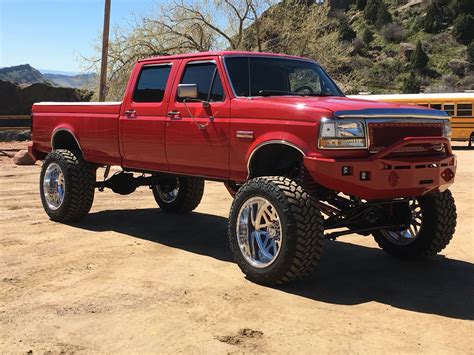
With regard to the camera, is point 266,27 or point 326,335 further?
point 266,27

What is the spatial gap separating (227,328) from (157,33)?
2752 centimetres

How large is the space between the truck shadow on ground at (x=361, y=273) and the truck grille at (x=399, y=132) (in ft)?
4.19

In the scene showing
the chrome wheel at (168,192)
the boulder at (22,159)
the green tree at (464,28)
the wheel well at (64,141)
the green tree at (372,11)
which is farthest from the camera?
the green tree at (372,11)

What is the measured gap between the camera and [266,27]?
1224 inches

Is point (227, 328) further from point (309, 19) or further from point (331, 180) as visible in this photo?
point (309, 19)

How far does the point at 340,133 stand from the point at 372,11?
284ft

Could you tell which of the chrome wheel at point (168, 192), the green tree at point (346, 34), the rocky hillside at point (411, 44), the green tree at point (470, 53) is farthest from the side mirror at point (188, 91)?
the green tree at point (346, 34)

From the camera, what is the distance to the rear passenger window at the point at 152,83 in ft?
22.6

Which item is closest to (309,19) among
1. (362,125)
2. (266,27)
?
(266,27)

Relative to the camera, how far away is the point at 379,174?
Answer: 492 centimetres

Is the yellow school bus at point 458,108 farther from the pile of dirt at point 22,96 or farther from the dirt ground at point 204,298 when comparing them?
the dirt ground at point 204,298

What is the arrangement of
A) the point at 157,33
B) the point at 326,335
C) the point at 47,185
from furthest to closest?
the point at 157,33, the point at 47,185, the point at 326,335

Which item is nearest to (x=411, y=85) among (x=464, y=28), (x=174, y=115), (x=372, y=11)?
(x=464, y=28)

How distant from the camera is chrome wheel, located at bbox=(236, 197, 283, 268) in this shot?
5301mm
